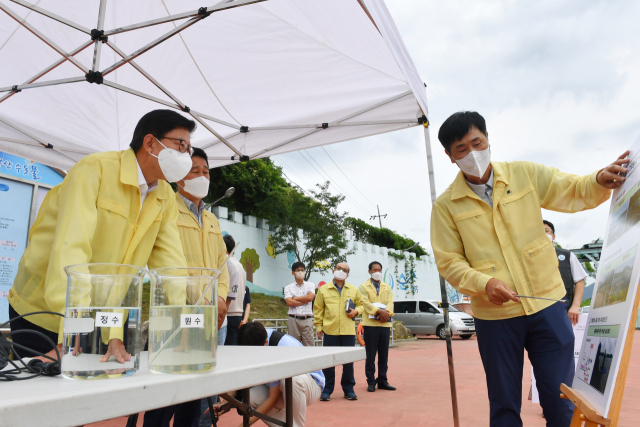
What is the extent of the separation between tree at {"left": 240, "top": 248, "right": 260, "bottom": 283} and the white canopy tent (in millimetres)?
12045

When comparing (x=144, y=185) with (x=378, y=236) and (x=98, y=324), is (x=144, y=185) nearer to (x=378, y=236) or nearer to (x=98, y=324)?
(x=98, y=324)

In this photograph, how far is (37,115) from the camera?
160 inches

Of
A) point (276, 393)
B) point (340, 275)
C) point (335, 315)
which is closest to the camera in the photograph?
point (276, 393)

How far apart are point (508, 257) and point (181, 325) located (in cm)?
182

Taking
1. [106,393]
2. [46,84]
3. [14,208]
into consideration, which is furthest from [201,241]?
[14,208]

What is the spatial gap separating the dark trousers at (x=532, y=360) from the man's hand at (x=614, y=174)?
0.67m

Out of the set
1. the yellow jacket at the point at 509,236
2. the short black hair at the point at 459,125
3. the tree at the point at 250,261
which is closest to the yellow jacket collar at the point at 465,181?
the yellow jacket at the point at 509,236

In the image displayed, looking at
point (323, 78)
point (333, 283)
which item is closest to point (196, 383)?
point (323, 78)

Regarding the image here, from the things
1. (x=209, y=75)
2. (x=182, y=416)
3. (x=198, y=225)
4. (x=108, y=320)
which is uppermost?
(x=209, y=75)

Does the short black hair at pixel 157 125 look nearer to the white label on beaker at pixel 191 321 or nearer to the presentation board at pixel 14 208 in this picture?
the white label on beaker at pixel 191 321

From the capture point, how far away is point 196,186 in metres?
3.13

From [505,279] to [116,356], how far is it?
190cm

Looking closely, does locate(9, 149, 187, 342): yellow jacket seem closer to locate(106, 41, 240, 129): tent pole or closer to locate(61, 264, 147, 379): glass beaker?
locate(61, 264, 147, 379): glass beaker

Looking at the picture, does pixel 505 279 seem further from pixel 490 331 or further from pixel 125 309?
pixel 125 309
